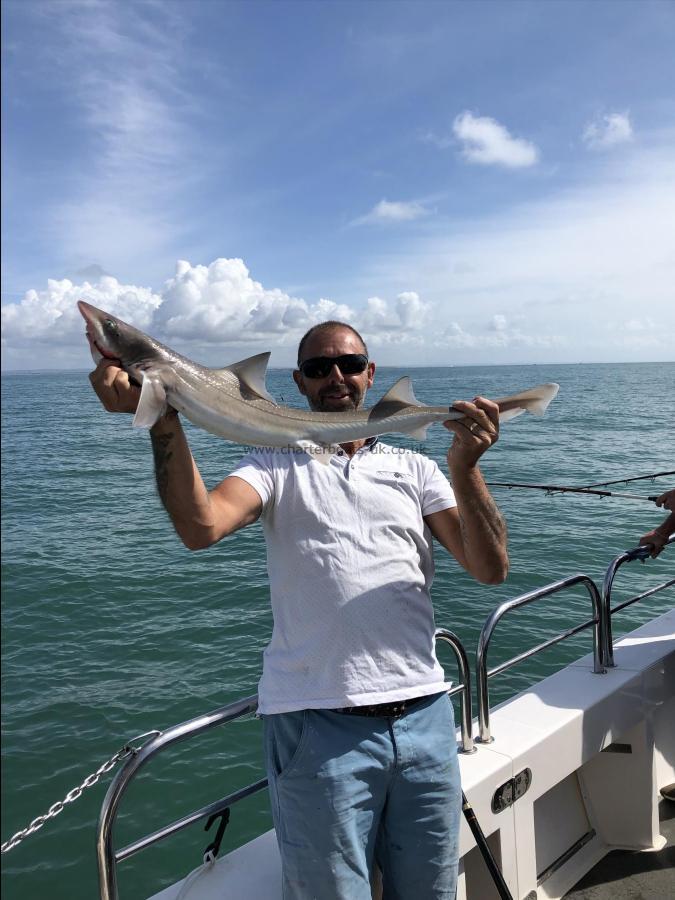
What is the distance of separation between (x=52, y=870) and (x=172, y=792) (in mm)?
1400

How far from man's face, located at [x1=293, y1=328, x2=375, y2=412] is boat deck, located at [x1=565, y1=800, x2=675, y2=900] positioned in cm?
365

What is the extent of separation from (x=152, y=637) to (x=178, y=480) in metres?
10.6

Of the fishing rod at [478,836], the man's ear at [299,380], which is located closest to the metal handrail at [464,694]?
the fishing rod at [478,836]

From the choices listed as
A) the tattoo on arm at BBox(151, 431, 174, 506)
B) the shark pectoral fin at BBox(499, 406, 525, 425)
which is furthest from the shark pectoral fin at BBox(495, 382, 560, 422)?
the tattoo on arm at BBox(151, 431, 174, 506)

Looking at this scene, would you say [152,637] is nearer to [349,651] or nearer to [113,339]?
[349,651]

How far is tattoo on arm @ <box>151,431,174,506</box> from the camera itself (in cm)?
261

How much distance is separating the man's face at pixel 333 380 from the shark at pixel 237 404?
7.6 inches

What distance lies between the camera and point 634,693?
4.77 m

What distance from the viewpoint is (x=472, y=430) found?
2982 millimetres

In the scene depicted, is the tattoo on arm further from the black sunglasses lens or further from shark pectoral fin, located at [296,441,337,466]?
the black sunglasses lens

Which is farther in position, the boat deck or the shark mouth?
the boat deck

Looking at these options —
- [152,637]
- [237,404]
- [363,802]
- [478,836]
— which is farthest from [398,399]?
[152,637]

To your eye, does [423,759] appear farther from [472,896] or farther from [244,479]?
[472,896]

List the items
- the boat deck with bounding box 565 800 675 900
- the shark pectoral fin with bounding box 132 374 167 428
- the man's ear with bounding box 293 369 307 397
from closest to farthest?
the shark pectoral fin with bounding box 132 374 167 428 → the man's ear with bounding box 293 369 307 397 → the boat deck with bounding box 565 800 675 900
